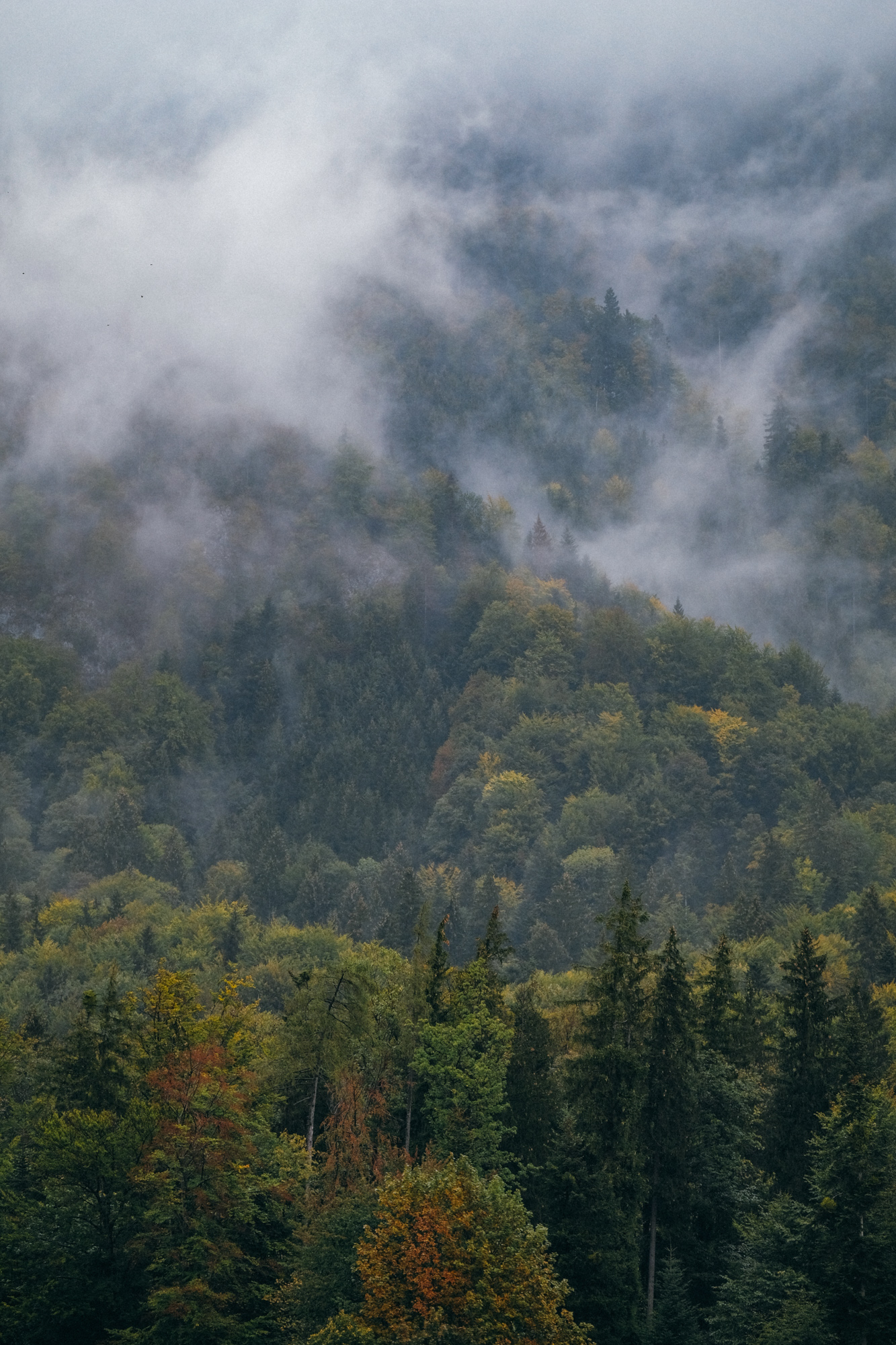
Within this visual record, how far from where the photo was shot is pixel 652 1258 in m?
58.9

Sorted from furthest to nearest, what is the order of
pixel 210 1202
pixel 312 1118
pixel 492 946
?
1. pixel 492 946
2. pixel 312 1118
3. pixel 210 1202

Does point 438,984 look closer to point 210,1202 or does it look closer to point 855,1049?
point 210,1202

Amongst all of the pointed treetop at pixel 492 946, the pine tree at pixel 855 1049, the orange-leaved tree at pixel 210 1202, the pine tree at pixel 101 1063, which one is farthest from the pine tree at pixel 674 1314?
the pine tree at pixel 101 1063

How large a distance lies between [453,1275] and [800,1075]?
75.2 feet

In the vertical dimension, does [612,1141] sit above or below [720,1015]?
below

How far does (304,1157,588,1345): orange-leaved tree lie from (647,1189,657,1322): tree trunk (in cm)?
1029

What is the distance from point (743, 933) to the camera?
13225 cm

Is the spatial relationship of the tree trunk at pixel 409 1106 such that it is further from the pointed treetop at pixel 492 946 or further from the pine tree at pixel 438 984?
the pointed treetop at pixel 492 946

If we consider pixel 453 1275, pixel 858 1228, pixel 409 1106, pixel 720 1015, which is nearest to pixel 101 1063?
pixel 409 1106

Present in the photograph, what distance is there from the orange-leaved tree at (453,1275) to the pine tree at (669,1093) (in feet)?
37.8

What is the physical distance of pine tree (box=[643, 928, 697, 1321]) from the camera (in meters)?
60.0

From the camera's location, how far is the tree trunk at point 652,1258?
57625mm

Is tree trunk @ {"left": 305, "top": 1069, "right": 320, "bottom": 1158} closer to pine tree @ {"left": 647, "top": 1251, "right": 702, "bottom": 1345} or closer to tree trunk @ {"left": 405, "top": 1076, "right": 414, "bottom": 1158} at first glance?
tree trunk @ {"left": 405, "top": 1076, "right": 414, "bottom": 1158}

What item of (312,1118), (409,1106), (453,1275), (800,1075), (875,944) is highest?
(875,944)
